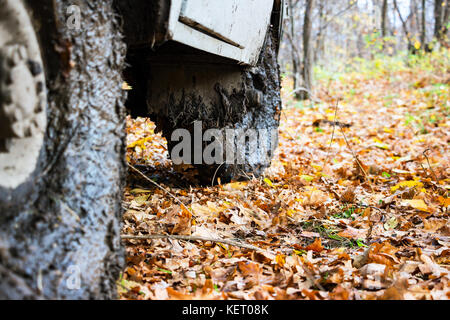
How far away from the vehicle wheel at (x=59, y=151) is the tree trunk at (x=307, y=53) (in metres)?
7.66

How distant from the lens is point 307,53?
30.0ft

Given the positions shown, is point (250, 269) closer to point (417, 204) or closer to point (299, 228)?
point (299, 228)

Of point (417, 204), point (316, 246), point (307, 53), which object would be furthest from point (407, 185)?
point (307, 53)

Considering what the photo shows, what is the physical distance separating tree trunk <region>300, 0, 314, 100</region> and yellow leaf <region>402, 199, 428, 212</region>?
6.08 meters

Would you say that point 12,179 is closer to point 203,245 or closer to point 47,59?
point 47,59

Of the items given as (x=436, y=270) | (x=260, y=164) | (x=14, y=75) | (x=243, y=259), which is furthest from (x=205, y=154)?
(x=14, y=75)

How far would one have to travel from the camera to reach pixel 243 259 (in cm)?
203

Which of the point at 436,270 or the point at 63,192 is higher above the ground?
the point at 63,192

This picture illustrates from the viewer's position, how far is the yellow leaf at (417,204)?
278cm

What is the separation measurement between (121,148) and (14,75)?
1.72 ft

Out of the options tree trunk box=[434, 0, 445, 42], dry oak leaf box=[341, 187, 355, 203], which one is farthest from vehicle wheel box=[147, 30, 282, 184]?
tree trunk box=[434, 0, 445, 42]

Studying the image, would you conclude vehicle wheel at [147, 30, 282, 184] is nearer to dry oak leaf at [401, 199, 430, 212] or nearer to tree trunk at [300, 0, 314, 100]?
dry oak leaf at [401, 199, 430, 212]

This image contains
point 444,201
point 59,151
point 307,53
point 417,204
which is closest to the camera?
point 59,151

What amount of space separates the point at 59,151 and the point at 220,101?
2139 mm
